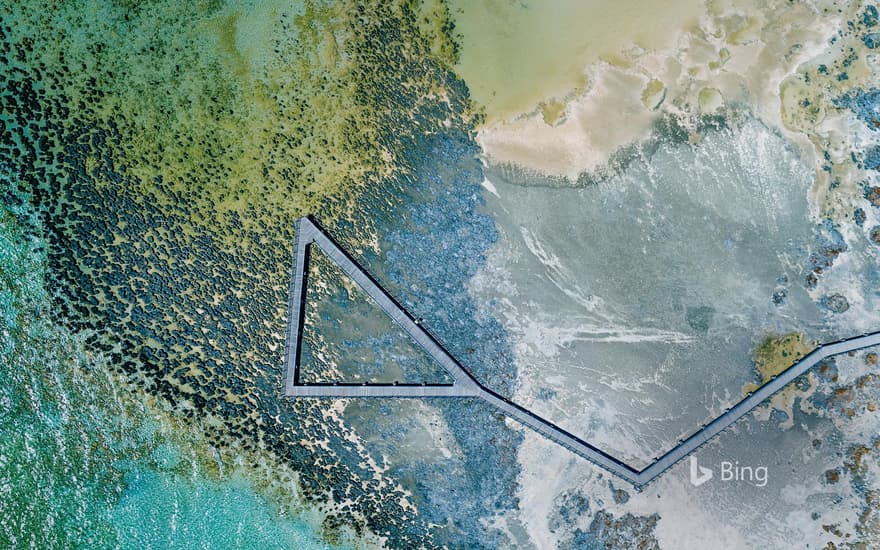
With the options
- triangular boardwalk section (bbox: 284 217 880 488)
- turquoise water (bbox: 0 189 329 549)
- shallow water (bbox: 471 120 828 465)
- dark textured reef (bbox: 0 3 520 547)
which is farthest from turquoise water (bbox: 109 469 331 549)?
shallow water (bbox: 471 120 828 465)

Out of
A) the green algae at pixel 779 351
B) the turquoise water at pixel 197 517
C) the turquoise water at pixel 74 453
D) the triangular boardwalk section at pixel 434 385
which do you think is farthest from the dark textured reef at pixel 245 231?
the green algae at pixel 779 351

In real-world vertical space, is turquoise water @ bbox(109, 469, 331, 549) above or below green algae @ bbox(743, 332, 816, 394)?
below

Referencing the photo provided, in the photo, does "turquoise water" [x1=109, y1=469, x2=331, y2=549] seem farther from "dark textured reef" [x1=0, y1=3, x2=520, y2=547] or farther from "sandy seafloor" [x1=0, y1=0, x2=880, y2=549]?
"dark textured reef" [x1=0, y1=3, x2=520, y2=547]

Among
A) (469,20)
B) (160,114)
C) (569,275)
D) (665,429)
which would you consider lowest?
(665,429)

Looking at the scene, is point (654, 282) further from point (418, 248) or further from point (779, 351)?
point (418, 248)

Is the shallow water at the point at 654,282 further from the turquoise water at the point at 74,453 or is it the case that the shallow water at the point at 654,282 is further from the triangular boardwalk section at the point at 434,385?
the turquoise water at the point at 74,453

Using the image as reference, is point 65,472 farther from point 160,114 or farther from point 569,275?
point 569,275

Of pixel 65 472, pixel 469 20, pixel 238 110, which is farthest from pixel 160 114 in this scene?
pixel 65 472

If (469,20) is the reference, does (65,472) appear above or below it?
below
